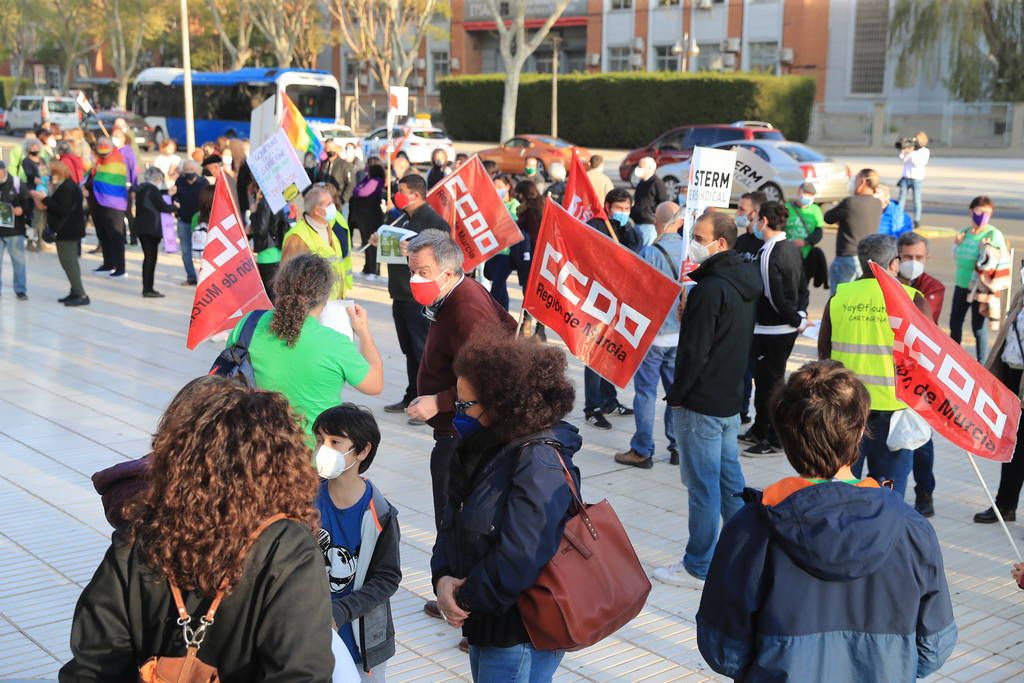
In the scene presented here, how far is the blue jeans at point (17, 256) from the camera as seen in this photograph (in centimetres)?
1358

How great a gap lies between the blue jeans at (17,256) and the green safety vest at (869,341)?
35.1 feet

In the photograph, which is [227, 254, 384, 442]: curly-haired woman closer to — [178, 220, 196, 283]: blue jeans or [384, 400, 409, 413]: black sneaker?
[384, 400, 409, 413]: black sneaker

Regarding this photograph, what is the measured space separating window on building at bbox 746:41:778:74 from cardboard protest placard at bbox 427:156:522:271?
43444 mm

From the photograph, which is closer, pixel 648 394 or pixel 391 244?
pixel 648 394

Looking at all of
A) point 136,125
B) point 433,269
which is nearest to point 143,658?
point 433,269

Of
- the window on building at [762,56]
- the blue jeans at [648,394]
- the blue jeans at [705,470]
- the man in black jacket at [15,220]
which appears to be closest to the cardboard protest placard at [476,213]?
the blue jeans at [648,394]

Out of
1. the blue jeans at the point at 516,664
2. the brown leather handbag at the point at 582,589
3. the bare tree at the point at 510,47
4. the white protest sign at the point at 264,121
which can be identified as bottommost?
the blue jeans at the point at 516,664

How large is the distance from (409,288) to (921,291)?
3.89 meters

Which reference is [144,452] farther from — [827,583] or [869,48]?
[869,48]

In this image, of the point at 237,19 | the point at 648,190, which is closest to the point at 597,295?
the point at 648,190

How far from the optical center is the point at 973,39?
138 feet

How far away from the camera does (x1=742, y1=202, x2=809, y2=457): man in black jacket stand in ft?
26.7

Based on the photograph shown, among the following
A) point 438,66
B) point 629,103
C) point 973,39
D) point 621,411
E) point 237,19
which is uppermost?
point 237,19

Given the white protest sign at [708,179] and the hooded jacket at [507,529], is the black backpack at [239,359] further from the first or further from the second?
the white protest sign at [708,179]
